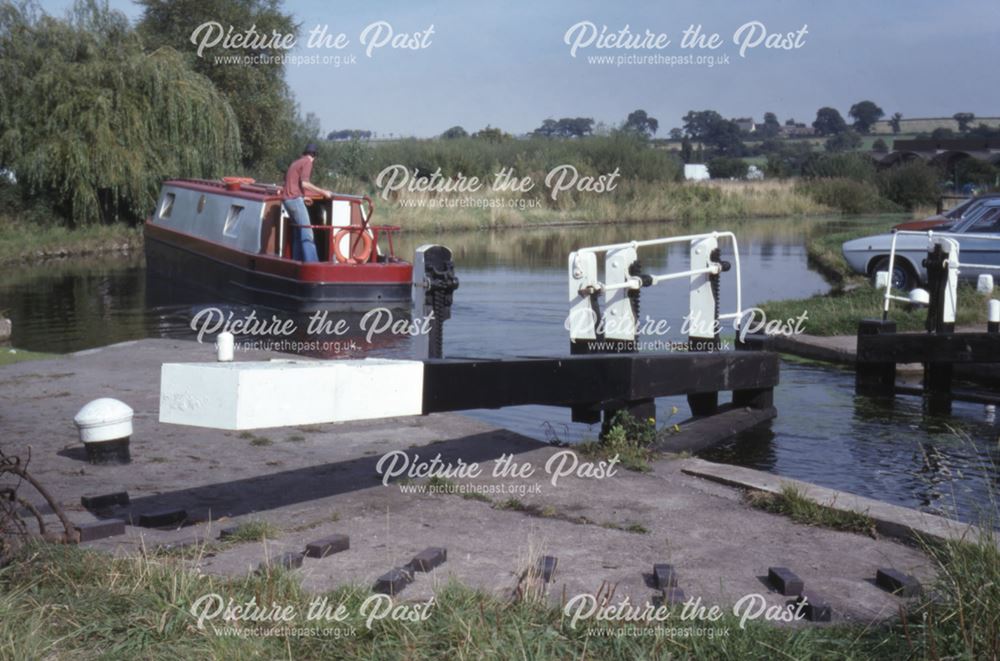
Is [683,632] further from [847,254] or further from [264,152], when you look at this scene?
[264,152]

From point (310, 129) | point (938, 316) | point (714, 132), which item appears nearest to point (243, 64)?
point (310, 129)

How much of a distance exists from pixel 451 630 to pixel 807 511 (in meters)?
2.59

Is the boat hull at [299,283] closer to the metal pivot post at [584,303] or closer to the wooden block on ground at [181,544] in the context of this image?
the metal pivot post at [584,303]

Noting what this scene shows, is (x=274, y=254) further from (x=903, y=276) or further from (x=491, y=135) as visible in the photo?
(x=491, y=135)

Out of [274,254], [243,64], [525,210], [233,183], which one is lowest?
[274,254]

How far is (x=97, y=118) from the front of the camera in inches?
1237

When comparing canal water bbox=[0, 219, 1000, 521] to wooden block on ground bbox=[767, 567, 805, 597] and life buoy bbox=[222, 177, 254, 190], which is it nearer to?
wooden block on ground bbox=[767, 567, 805, 597]

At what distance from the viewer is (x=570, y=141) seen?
57500 mm

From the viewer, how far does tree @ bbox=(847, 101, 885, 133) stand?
6230 inches

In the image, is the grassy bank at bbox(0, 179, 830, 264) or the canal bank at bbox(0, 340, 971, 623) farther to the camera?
the grassy bank at bbox(0, 179, 830, 264)

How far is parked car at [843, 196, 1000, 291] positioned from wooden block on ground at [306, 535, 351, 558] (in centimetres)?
1355

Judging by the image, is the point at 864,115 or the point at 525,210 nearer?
the point at 525,210

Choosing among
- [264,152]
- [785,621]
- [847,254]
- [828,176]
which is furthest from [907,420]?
[828,176]

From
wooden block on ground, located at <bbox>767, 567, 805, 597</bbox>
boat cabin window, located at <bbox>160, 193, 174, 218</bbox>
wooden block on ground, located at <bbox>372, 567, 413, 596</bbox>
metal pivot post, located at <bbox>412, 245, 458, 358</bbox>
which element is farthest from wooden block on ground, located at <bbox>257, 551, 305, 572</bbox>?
boat cabin window, located at <bbox>160, 193, 174, 218</bbox>
